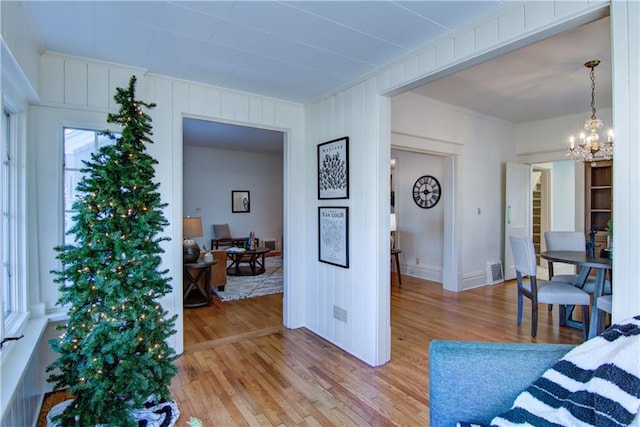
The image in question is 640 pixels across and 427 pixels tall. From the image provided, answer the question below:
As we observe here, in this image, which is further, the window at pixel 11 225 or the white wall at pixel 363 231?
the white wall at pixel 363 231

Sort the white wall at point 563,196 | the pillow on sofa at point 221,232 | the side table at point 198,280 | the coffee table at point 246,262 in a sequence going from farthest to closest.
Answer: the pillow on sofa at point 221,232
the white wall at point 563,196
the coffee table at point 246,262
the side table at point 198,280

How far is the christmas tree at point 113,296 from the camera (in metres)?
1.83

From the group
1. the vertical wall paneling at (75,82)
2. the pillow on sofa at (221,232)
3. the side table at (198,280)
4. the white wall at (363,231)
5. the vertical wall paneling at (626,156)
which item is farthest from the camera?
the pillow on sofa at (221,232)

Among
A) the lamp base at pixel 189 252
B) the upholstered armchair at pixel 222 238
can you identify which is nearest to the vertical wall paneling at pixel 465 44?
the lamp base at pixel 189 252

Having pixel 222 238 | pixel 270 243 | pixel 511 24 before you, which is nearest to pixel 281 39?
pixel 511 24

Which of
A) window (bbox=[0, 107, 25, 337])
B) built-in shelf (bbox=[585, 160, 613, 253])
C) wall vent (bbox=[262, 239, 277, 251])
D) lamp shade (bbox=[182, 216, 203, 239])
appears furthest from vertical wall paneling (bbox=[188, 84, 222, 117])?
wall vent (bbox=[262, 239, 277, 251])

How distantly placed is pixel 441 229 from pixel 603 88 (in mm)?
2738

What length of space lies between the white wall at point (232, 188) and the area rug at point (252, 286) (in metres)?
2.24

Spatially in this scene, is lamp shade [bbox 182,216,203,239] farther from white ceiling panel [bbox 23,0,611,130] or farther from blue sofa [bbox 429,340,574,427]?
blue sofa [bbox 429,340,574,427]

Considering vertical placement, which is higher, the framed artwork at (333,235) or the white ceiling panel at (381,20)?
the white ceiling panel at (381,20)

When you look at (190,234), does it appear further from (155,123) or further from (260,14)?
(260,14)

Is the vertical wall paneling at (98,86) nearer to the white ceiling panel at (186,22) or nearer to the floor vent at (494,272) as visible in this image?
the white ceiling panel at (186,22)

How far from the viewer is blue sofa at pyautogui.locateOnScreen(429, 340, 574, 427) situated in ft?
4.17

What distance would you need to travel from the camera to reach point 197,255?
463 cm
